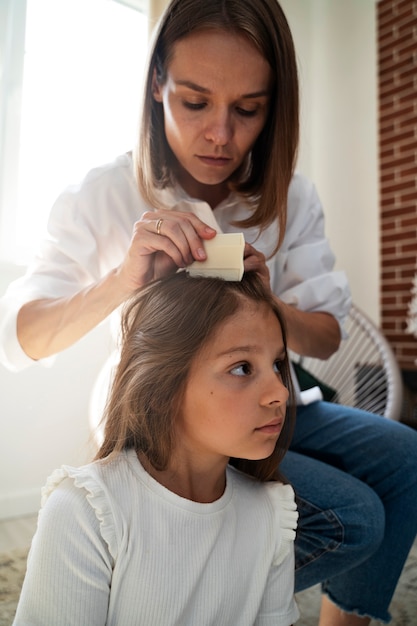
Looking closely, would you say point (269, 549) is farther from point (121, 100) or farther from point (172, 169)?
point (121, 100)

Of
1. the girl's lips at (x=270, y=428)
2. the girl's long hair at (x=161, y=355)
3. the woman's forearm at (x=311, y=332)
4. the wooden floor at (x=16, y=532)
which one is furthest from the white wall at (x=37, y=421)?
the girl's lips at (x=270, y=428)

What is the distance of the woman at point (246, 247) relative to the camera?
35.1 inches

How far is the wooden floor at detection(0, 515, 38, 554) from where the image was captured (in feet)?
4.82

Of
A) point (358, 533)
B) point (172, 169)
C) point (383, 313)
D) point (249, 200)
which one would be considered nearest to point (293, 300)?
point (249, 200)

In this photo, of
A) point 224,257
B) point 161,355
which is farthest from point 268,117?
point 161,355

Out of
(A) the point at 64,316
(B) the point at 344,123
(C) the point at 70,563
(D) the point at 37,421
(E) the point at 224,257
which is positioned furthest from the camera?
(B) the point at 344,123

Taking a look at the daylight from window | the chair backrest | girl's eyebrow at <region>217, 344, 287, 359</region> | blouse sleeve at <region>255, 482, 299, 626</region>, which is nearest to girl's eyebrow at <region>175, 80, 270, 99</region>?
girl's eyebrow at <region>217, 344, 287, 359</region>

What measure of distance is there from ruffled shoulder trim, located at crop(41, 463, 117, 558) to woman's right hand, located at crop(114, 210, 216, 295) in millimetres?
270

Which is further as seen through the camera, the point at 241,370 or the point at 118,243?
the point at 118,243

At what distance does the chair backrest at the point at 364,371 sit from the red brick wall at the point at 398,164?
325 mm

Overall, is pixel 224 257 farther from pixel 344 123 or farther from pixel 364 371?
pixel 344 123

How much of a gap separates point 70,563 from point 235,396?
0.91ft

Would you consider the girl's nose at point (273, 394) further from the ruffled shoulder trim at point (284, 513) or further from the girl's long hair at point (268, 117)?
the girl's long hair at point (268, 117)

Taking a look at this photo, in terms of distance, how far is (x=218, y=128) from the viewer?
91 centimetres
